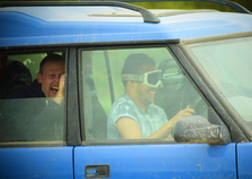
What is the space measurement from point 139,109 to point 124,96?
0.46 ft

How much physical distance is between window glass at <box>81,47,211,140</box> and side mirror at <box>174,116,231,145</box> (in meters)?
0.20

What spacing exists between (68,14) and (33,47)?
1.32 ft

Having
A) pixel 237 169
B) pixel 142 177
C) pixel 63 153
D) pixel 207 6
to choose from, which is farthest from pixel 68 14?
pixel 207 6

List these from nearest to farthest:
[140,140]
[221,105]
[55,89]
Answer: [221,105] < [140,140] < [55,89]

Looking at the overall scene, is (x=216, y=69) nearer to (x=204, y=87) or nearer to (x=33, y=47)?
(x=204, y=87)

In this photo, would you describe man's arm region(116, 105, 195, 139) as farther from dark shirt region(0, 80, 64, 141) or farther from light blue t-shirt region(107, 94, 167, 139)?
dark shirt region(0, 80, 64, 141)

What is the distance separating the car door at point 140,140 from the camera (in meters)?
1.82

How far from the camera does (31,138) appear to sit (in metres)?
2.06

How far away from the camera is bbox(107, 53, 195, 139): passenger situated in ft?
6.55

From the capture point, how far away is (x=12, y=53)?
2.13m

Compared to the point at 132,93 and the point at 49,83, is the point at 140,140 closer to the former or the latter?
the point at 132,93

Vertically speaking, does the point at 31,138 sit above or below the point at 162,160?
above

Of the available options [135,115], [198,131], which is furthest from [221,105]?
[135,115]

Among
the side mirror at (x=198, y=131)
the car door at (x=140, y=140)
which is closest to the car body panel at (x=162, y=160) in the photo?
the car door at (x=140, y=140)
